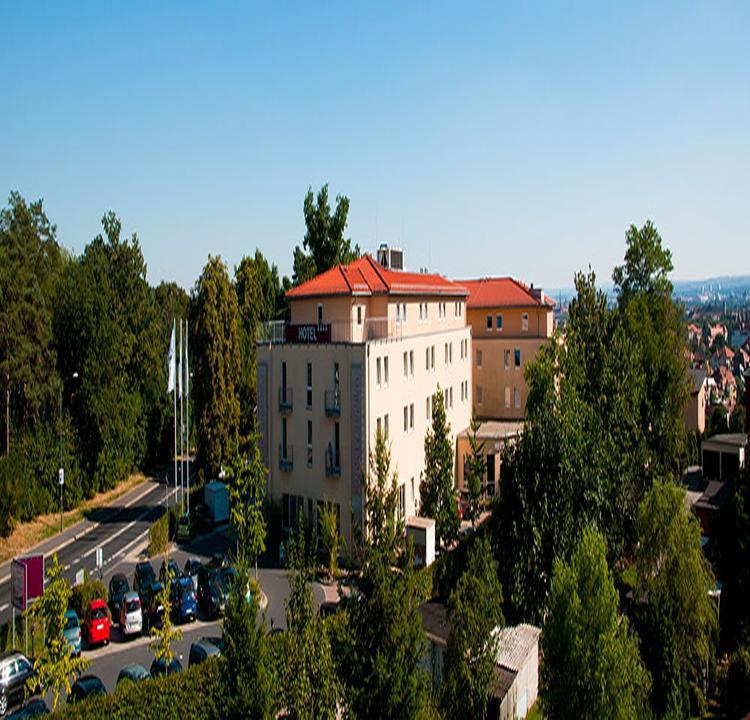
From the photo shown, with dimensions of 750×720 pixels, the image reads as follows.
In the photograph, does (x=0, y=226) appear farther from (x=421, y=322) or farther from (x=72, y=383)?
(x=421, y=322)

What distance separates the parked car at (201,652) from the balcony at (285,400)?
1379 cm

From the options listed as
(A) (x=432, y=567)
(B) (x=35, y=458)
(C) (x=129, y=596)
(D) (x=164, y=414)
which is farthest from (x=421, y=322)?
(D) (x=164, y=414)

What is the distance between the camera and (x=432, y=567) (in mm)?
29750

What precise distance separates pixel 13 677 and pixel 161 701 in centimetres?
690

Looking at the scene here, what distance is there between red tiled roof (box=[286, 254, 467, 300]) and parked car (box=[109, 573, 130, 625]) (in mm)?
15669

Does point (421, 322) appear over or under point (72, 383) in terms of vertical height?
over

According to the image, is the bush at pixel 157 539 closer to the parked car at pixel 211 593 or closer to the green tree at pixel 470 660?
the parked car at pixel 211 593

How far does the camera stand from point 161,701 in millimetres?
19531

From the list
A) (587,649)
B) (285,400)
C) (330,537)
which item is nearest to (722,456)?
(330,537)

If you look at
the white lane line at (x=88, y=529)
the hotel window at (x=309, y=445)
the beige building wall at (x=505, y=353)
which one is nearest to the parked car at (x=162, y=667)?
the white lane line at (x=88, y=529)

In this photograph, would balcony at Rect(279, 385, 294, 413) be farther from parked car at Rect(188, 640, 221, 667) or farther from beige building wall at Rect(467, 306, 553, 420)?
beige building wall at Rect(467, 306, 553, 420)

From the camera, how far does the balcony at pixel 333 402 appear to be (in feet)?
111

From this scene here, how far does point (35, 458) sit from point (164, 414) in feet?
56.5

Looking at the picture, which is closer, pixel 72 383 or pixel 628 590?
pixel 628 590
